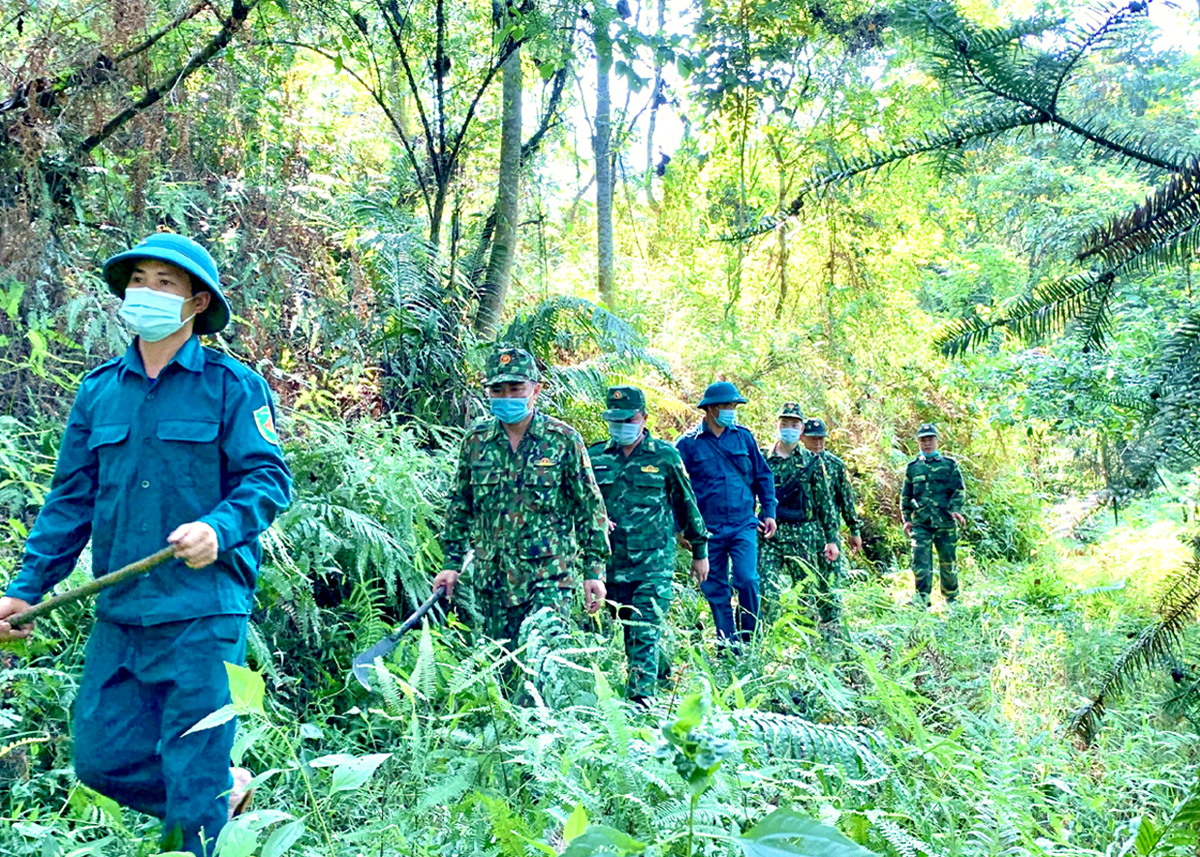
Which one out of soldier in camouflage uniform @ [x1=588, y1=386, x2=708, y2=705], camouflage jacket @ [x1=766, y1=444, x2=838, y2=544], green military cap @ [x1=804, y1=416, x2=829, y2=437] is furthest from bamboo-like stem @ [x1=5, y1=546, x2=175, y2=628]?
green military cap @ [x1=804, y1=416, x2=829, y2=437]

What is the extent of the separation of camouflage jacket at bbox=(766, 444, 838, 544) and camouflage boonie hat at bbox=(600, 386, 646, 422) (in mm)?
2663

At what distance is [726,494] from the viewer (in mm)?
7688

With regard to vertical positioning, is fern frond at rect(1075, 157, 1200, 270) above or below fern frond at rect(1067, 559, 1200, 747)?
above

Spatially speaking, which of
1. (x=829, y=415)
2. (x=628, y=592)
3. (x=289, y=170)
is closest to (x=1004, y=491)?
(x=829, y=415)

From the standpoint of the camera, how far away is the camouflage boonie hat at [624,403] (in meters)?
6.66

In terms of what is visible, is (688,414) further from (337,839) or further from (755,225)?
(755,225)

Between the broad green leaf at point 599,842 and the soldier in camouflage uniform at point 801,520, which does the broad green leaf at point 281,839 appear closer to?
the broad green leaf at point 599,842

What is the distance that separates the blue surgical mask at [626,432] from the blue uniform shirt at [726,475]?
96 centimetres

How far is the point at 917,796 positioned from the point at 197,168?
21.4ft

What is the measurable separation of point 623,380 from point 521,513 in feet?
17.1

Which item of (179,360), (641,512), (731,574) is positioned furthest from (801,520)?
(179,360)

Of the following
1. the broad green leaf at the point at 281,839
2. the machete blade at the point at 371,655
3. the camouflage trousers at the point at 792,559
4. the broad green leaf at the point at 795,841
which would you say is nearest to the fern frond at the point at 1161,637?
the broad green leaf at the point at 795,841

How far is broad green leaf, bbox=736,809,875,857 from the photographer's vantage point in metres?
1.82

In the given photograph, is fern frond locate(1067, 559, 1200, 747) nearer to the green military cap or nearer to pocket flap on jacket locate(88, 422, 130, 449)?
pocket flap on jacket locate(88, 422, 130, 449)
